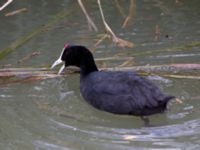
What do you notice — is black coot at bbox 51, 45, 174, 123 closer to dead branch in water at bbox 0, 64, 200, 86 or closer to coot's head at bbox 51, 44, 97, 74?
coot's head at bbox 51, 44, 97, 74

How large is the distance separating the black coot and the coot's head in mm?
105

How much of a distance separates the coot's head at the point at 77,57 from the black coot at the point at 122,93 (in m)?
0.10

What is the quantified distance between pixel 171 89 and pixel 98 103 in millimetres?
750

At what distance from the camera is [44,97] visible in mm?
6066

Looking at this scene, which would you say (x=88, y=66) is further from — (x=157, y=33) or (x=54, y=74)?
(x=157, y=33)

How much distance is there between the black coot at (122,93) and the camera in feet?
18.2

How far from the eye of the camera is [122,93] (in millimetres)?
5695

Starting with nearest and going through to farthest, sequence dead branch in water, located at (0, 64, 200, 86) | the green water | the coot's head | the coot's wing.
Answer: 1. the green water
2. the coot's wing
3. dead branch in water, located at (0, 64, 200, 86)
4. the coot's head

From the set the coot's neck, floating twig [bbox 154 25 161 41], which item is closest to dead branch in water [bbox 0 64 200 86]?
the coot's neck

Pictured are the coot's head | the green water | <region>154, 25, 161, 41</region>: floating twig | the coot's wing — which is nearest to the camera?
the green water

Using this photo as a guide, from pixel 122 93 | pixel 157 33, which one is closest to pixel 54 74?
pixel 122 93

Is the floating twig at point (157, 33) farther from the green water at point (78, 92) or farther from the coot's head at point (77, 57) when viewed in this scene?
the coot's head at point (77, 57)

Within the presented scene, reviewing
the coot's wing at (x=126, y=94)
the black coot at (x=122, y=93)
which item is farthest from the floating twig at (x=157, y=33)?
the coot's wing at (x=126, y=94)

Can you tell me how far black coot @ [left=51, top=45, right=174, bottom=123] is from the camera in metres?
5.55
